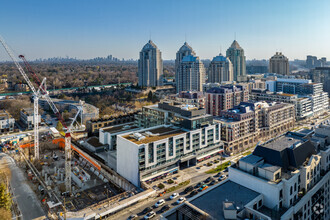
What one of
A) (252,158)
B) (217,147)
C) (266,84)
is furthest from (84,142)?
(266,84)

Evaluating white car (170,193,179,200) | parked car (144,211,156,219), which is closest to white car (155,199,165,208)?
white car (170,193,179,200)

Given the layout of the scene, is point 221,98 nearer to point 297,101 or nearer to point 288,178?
point 297,101

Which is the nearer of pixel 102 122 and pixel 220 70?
pixel 102 122

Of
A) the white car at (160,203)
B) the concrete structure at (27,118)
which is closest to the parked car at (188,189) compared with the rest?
the white car at (160,203)

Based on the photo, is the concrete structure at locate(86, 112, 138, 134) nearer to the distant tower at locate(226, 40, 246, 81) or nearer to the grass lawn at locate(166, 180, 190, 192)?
the grass lawn at locate(166, 180, 190, 192)

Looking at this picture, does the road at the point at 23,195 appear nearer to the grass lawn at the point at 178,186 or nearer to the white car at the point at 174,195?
the white car at the point at 174,195

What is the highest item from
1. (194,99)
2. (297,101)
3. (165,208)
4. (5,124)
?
(194,99)

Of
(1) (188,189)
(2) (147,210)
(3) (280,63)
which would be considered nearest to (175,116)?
(1) (188,189)
